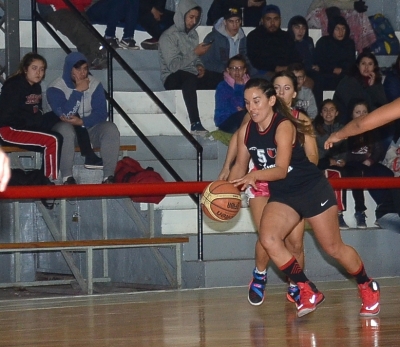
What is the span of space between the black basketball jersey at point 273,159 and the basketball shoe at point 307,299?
74 centimetres

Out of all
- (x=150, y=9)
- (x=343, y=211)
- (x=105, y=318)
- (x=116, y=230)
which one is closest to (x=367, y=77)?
(x=343, y=211)

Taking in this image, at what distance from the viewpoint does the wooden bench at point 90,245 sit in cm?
944

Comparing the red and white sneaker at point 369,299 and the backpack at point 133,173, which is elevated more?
the backpack at point 133,173

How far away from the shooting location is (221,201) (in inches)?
275

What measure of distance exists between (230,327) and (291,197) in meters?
1.17

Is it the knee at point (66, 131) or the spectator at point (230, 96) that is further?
the spectator at point (230, 96)

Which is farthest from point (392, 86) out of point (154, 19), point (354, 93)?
point (154, 19)

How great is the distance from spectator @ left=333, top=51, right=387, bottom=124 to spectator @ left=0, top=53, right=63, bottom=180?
4.03 metres

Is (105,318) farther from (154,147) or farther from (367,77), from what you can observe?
(367,77)

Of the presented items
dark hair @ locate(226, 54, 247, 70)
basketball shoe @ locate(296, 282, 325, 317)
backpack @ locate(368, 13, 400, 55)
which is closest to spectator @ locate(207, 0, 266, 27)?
dark hair @ locate(226, 54, 247, 70)

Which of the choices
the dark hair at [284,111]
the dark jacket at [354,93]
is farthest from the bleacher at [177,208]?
the dark hair at [284,111]

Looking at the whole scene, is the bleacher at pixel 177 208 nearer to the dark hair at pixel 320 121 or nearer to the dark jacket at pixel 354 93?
the dark hair at pixel 320 121

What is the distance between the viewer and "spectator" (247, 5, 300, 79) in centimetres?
1252

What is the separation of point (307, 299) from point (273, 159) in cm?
110
